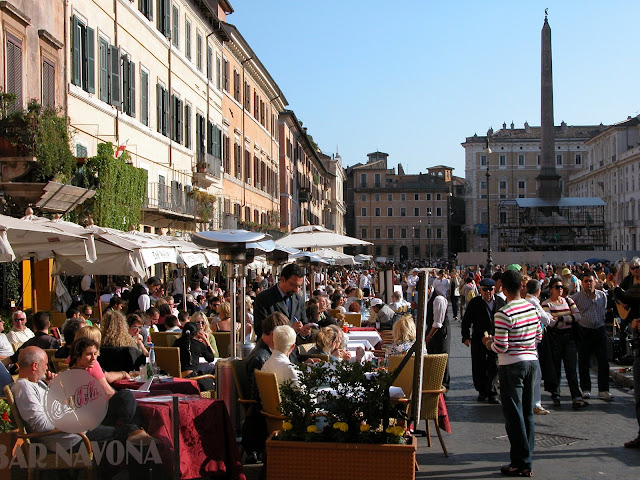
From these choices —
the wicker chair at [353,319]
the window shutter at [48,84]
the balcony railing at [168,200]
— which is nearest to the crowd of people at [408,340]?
the wicker chair at [353,319]

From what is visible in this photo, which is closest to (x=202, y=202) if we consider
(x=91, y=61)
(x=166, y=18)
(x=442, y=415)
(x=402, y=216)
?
(x=166, y=18)

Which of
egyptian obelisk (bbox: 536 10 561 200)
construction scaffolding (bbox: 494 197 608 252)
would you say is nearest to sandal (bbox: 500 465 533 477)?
egyptian obelisk (bbox: 536 10 561 200)

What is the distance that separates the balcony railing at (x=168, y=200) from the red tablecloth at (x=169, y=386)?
1642 cm

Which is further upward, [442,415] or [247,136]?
[247,136]

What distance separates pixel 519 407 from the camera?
737cm

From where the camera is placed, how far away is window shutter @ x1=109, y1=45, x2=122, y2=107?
2167cm

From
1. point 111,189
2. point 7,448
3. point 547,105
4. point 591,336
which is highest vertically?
point 547,105

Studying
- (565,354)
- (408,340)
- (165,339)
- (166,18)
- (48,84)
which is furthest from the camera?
(166,18)

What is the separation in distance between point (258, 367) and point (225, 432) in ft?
3.77

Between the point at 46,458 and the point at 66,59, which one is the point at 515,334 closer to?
the point at 46,458

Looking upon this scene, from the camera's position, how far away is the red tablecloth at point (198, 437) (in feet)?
20.3

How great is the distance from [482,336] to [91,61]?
12.8 meters

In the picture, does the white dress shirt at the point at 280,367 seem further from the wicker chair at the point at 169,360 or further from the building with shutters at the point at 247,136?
the building with shutters at the point at 247,136

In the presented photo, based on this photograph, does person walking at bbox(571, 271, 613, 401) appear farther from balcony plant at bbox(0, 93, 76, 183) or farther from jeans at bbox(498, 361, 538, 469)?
balcony plant at bbox(0, 93, 76, 183)
